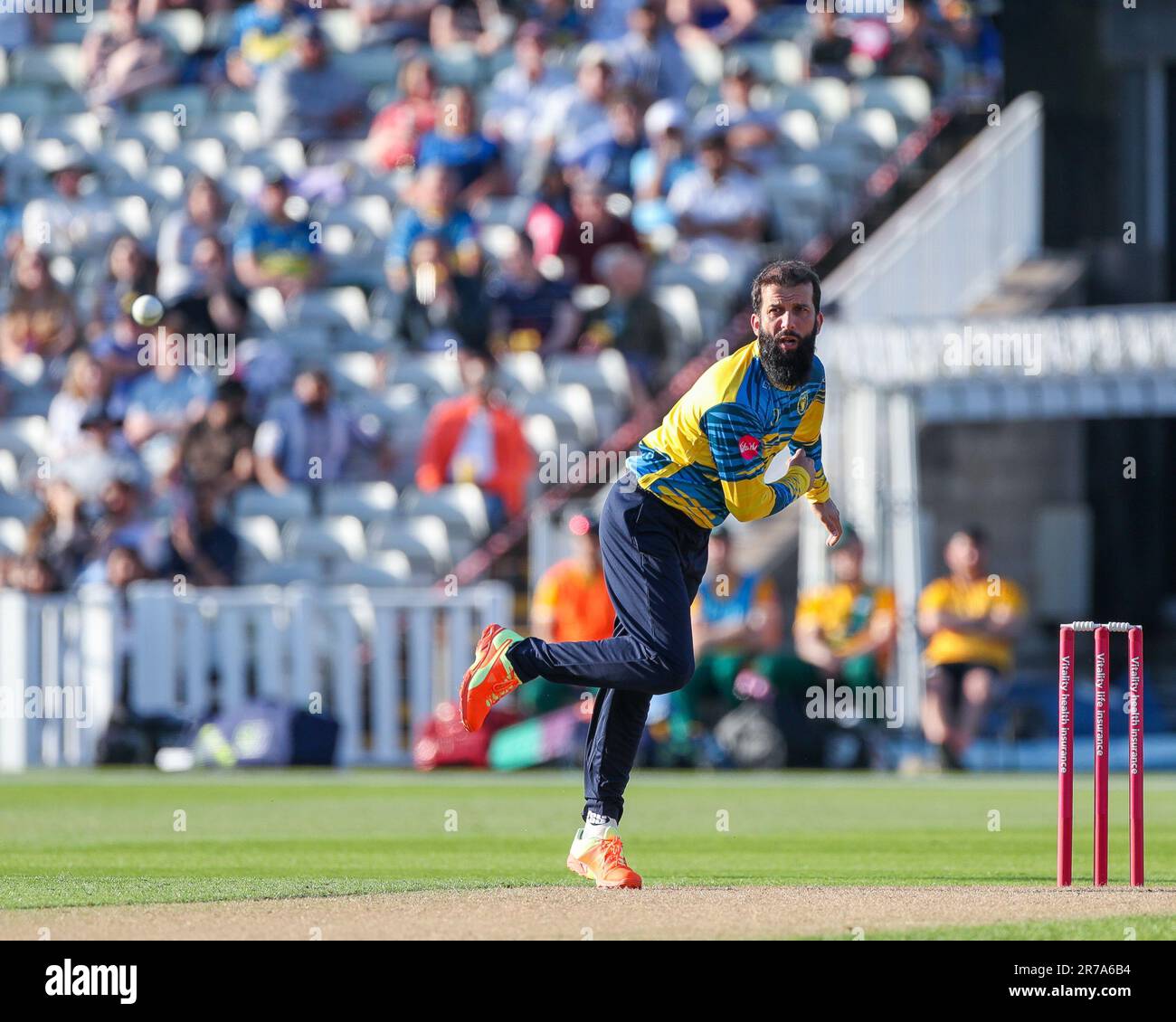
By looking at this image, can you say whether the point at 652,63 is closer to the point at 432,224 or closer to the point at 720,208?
the point at 720,208

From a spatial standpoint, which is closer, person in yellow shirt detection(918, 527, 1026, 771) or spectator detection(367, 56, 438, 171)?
person in yellow shirt detection(918, 527, 1026, 771)

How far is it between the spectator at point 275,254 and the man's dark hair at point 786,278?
13.1m

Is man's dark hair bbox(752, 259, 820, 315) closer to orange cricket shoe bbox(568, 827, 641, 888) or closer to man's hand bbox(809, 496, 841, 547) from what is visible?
man's hand bbox(809, 496, 841, 547)

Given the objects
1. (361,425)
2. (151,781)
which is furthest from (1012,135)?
(151,781)

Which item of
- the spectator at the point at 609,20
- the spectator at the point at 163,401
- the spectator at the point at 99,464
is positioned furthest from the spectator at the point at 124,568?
the spectator at the point at 609,20

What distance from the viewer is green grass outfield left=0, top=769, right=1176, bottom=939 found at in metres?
8.60

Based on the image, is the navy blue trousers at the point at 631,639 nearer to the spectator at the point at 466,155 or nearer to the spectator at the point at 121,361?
the spectator at the point at 121,361

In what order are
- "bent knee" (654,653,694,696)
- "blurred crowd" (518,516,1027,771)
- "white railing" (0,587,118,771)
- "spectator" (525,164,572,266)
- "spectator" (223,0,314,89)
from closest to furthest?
"bent knee" (654,653,694,696)
"blurred crowd" (518,516,1027,771)
"white railing" (0,587,118,771)
"spectator" (525,164,572,266)
"spectator" (223,0,314,89)

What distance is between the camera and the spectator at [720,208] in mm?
19453

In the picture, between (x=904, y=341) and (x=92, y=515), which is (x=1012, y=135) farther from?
(x=92, y=515)

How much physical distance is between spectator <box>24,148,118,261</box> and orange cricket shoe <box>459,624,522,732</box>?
576 inches

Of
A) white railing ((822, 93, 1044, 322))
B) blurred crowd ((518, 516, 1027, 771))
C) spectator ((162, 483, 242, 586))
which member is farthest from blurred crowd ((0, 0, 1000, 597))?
blurred crowd ((518, 516, 1027, 771))

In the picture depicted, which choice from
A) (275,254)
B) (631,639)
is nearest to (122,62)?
(275,254)
